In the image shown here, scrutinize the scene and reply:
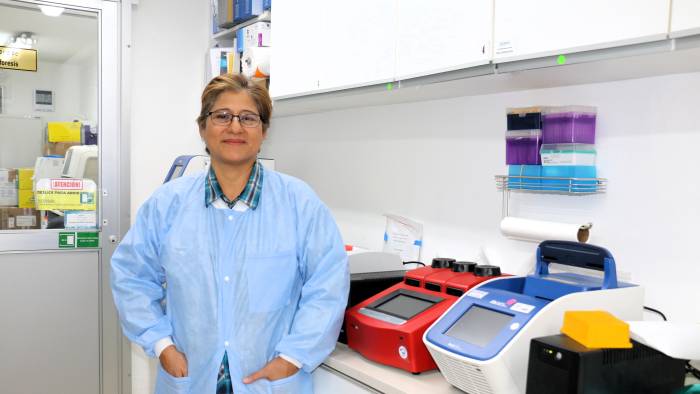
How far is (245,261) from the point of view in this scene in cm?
158

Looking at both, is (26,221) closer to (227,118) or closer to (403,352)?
(227,118)

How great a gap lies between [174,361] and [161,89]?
7.21ft

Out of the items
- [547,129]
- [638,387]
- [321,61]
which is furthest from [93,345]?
[638,387]

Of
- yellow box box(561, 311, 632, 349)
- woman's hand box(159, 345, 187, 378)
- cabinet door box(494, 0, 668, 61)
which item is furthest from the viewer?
woman's hand box(159, 345, 187, 378)

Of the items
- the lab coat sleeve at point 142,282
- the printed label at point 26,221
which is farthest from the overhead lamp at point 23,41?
the lab coat sleeve at point 142,282

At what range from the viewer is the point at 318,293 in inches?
62.4

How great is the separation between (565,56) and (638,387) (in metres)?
0.73

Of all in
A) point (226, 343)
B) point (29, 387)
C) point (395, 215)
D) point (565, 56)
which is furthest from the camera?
point (29, 387)

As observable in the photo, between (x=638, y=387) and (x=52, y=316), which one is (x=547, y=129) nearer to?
(x=638, y=387)

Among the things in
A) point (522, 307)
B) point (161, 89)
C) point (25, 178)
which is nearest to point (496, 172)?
point (522, 307)

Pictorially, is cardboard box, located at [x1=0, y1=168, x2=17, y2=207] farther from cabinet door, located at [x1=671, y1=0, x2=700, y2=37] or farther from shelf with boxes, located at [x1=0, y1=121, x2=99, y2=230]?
cabinet door, located at [x1=671, y1=0, x2=700, y2=37]

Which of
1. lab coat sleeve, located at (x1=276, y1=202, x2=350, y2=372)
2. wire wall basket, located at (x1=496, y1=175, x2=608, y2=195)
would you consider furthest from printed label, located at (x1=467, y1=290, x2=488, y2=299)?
wire wall basket, located at (x1=496, y1=175, x2=608, y2=195)

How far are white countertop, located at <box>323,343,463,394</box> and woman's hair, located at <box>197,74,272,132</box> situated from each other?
0.72m

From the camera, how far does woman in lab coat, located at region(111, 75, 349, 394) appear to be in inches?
62.0
